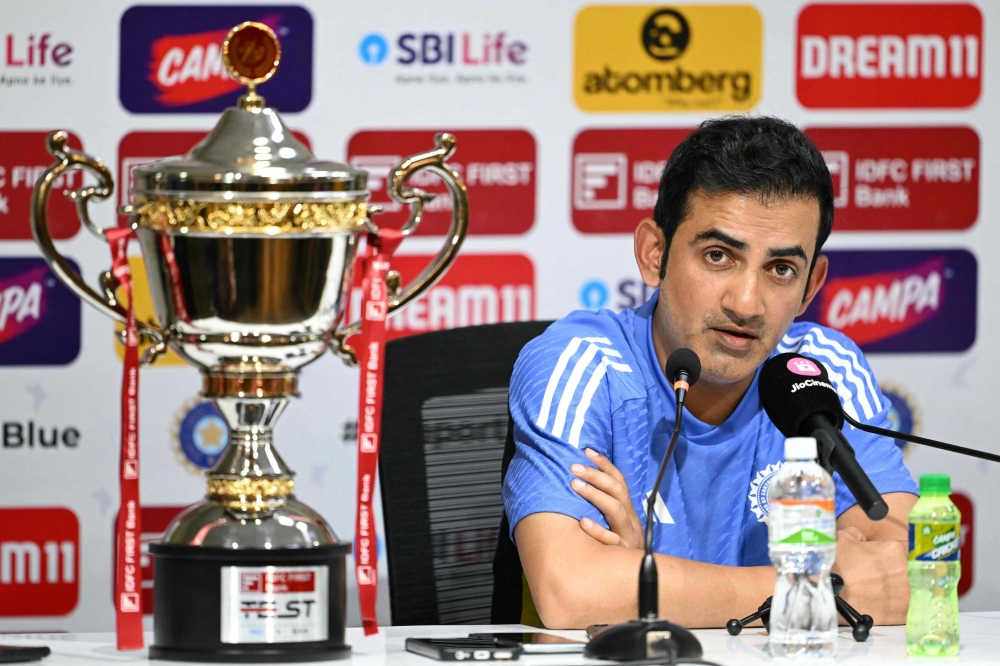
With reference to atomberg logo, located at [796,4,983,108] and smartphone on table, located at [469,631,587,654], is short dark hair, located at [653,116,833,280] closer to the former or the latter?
smartphone on table, located at [469,631,587,654]

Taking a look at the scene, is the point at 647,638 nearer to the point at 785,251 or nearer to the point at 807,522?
the point at 807,522

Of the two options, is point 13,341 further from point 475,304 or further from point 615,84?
point 615,84

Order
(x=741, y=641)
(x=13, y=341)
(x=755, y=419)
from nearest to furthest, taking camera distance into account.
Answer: (x=741, y=641), (x=755, y=419), (x=13, y=341)

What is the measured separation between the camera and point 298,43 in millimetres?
2957

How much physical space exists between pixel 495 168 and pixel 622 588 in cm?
159

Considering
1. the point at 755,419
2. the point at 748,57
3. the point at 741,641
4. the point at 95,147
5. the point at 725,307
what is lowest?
the point at 741,641

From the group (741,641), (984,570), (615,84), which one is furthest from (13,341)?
(984,570)

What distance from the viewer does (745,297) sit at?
180cm

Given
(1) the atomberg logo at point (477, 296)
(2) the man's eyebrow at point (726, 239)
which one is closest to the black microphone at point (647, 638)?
(2) the man's eyebrow at point (726, 239)

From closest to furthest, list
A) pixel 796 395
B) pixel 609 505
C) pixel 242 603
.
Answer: pixel 242 603
pixel 796 395
pixel 609 505

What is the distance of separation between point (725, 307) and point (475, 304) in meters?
1.22

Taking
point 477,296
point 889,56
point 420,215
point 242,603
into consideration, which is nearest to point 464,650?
point 242,603

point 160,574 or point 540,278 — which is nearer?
point 160,574

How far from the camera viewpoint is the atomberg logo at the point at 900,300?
10.0 feet
